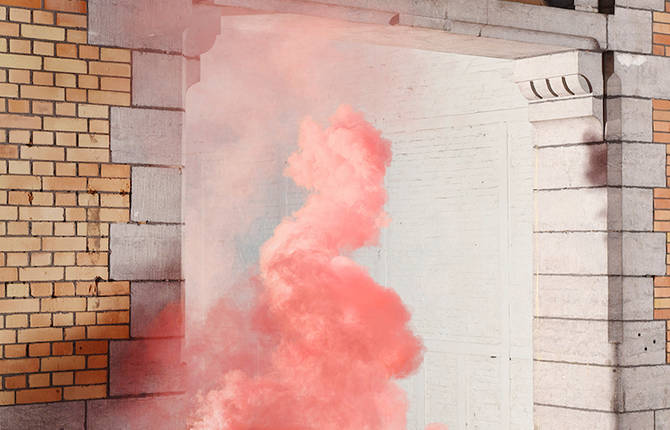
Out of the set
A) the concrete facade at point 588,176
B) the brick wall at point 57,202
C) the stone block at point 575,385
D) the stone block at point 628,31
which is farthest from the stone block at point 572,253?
the brick wall at point 57,202

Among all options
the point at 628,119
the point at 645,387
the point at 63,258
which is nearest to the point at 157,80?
the point at 63,258

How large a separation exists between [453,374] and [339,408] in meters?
1.50

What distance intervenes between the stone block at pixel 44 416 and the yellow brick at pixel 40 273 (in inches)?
28.4

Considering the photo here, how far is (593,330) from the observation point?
25.9 feet

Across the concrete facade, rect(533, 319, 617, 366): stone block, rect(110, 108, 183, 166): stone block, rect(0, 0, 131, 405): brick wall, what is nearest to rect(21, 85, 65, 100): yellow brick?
rect(0, 0, 131, 405): brick wall

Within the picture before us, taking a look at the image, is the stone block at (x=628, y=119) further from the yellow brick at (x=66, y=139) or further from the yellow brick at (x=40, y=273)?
the yellow brick at (x=40, y=273)

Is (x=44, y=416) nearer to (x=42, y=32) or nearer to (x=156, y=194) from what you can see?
(x=156, y=194)

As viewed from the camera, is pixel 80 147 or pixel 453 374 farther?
pixel 453 374

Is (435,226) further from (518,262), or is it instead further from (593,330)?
(593,330)

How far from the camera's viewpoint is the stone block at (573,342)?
7824mm

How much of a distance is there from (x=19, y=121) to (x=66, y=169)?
380 mm

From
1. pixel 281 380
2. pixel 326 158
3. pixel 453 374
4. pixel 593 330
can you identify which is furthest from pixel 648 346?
pixel 326 158

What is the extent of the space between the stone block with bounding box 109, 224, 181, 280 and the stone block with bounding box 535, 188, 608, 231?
3.52m

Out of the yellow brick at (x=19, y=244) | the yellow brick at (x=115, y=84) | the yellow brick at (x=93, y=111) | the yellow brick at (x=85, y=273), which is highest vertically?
the yellow brick at (x=115, y=84)
